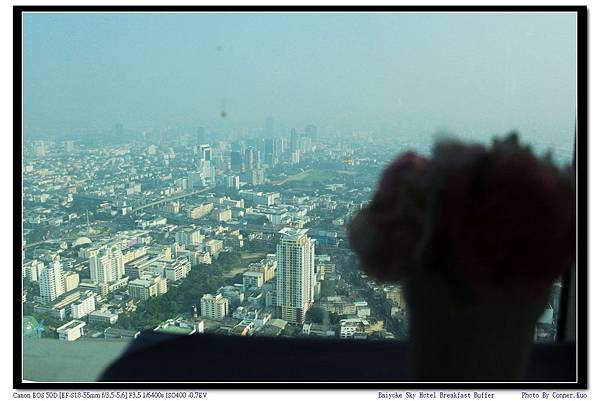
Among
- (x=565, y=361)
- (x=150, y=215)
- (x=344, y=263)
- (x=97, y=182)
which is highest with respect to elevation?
(x=97, y=182)

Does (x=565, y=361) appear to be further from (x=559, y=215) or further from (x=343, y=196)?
(x=343, y=196)

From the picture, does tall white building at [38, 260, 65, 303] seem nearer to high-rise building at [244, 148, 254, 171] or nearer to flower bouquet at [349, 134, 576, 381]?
high-rise building at [244, 148, 254, 171]

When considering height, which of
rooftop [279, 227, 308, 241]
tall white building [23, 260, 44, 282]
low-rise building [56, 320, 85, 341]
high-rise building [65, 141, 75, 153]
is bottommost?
low-rise building [56, 320, 85, 341]

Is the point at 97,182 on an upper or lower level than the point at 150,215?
upper

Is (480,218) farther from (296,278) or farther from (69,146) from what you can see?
(69,146)

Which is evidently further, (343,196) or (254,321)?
(254,321)

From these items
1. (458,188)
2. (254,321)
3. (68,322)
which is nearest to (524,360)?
(458,188)

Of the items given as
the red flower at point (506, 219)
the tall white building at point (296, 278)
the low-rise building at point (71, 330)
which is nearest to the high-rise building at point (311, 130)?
the tall white building at point (296, 278)

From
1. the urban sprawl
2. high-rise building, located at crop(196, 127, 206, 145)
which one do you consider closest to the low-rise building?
the urban sprawl
